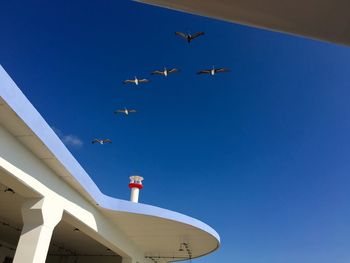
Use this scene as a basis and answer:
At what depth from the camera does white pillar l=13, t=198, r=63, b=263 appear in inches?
294

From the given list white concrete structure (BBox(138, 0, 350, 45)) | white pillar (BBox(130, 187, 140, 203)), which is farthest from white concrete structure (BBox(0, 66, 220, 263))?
white concrete structure (BBox(138, 0, 350, 45))

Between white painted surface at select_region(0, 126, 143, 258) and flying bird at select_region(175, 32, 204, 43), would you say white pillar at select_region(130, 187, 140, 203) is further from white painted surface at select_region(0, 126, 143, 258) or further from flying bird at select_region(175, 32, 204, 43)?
flying bird at select_region(175, 32, 204, 43)

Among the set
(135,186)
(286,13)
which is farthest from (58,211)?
(286,13)

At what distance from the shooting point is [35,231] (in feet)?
25.3

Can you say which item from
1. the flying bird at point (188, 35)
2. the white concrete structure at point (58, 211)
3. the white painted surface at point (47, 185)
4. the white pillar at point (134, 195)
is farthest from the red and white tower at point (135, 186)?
the flying bird at point (188, 35)

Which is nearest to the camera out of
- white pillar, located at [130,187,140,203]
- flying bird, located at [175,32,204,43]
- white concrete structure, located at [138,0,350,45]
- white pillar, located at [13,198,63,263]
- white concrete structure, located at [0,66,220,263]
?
white concrete structure, located at [138,0,350,45]

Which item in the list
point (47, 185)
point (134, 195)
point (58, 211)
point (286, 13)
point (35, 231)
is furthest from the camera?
point (134, 195)

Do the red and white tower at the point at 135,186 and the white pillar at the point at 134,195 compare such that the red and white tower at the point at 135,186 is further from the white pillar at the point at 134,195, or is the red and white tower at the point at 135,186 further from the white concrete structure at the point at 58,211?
the white concrete structure at the point at 58,211

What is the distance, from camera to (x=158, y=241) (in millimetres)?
15172

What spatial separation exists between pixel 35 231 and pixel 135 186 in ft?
24.5

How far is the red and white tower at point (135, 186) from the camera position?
1462cm

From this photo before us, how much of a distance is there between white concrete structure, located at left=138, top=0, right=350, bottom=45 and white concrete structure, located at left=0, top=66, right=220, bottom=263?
5.41 meters

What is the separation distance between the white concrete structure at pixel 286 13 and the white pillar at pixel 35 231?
24.9ft

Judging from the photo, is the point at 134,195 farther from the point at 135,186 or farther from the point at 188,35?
the point at 188,35
